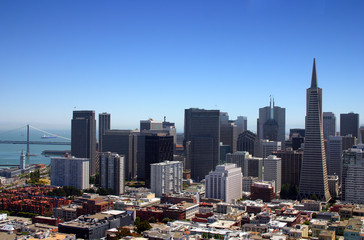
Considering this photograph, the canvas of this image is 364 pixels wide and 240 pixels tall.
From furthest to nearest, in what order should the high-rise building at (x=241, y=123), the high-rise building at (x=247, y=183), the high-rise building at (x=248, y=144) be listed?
the high-rise building at (x=241, y=123) < the high-rise building at (x=248, y=144) < the high-rise building at (x=247, y=183)

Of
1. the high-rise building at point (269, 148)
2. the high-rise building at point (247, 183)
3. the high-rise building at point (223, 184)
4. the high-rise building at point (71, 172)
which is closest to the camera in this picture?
the high-rise building at point (223, 184)

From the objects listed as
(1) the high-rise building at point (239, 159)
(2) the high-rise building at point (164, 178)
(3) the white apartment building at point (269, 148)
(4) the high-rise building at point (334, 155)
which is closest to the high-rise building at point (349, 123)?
(3) the white apartment building at point (269, 148)

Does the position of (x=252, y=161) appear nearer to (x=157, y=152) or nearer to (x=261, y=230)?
(x=157, y=152)

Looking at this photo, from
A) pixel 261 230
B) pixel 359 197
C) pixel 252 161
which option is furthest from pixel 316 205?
pixel 252 161

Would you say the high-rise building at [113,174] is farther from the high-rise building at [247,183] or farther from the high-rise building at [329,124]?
the high-rise building at [329,124]

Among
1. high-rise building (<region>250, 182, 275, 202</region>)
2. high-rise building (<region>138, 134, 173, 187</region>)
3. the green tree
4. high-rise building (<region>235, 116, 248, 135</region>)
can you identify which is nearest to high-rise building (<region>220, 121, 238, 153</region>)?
high-rise building (<region>138, 134, 173, 187</region>)

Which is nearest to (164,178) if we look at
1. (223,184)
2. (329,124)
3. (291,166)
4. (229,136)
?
(223,184)

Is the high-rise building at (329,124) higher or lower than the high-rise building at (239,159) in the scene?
higher

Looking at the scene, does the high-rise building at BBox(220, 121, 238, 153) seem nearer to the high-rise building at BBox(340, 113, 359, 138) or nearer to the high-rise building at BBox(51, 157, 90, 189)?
the high-rise building at BBox(340, 113, 359, 138)
